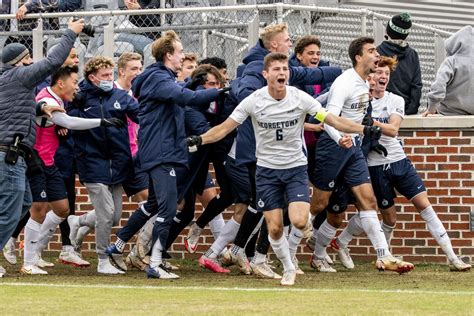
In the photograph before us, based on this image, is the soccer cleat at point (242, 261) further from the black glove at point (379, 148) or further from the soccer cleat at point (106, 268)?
the black glove at point (379, 148)

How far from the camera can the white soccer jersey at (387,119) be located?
14.9 m

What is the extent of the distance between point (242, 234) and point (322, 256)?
101 centimetres

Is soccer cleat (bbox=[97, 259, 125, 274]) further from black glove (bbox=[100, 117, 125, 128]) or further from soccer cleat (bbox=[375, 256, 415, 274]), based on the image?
soccer cleat (bbox=[375, 256, 415, 274])

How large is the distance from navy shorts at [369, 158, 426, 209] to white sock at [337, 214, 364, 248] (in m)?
0.31

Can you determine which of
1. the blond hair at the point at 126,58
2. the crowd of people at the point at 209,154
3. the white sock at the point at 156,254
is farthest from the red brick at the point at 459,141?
the white sock at the point at 156,254

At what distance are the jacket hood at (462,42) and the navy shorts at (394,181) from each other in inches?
65.4

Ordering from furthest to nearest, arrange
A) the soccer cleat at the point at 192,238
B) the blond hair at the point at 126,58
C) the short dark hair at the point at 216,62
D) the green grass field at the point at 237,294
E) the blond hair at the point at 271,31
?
the soccer cleat at the point at 192,238, the blond hair at the point at 126,58, the short dark hair at the point at 216,62, the blond hair at the point at 271,31, the green grass field at the point at 237,294

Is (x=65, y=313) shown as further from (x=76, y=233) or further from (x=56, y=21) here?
(x=56, y=21)

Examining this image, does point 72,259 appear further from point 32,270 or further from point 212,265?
point 212,265

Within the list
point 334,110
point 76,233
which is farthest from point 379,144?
point 76,233

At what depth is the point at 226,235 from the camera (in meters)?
14.8

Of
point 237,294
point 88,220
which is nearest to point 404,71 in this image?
point 88,220

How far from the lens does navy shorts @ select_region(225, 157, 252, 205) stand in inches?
569

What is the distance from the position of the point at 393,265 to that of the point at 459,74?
3062 mm
